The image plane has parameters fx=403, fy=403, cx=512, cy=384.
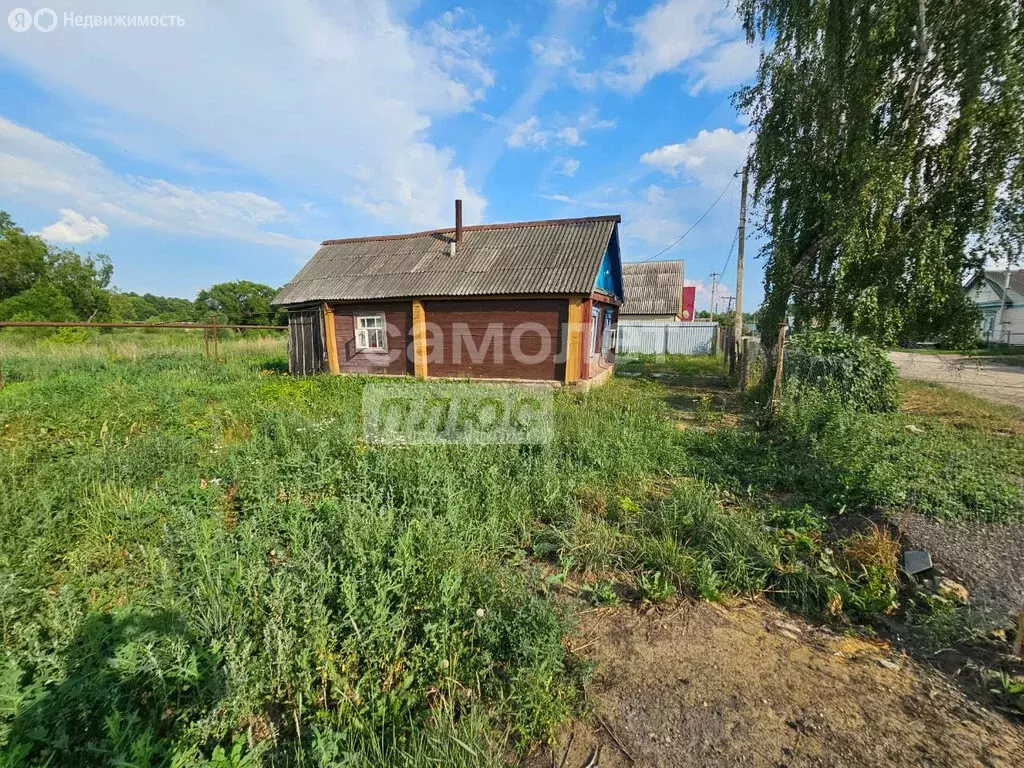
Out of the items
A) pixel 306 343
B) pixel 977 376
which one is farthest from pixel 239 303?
pixel 977 376

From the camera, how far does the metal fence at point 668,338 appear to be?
2092cm

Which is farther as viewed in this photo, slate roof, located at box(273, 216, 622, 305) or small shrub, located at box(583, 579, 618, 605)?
slate roof, located at box(273, 216, 622, 305)

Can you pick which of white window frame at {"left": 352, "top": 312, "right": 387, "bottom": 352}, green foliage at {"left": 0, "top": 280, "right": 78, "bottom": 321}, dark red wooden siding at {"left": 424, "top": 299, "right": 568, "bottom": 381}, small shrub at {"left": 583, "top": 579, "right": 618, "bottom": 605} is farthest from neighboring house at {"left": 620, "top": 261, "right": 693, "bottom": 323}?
green foliage at {"left": 0, "top": 280, "right": 78, "bottom": 321}

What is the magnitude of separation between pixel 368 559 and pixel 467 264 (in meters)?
9.58

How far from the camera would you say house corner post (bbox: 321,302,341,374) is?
12.1 metres

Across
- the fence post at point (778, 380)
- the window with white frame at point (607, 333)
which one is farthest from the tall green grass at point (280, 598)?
the window with white frame at point (607, 333)

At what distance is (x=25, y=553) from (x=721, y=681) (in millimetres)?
4733

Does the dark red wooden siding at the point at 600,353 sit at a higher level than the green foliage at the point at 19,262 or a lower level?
lower

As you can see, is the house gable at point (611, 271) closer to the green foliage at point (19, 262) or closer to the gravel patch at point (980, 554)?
the gravel patch at point (980, 554)

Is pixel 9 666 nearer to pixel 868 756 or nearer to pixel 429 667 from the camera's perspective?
pixel 429 667

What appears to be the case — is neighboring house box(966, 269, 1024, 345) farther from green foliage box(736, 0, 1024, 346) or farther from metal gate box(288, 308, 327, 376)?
metal gate box(288, 308, 327, 376)

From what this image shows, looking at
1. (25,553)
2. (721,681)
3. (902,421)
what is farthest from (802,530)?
(25,553)

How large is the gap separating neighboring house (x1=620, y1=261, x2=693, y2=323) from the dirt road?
11006mm

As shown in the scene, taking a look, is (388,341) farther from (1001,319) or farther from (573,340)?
(1001,319)
